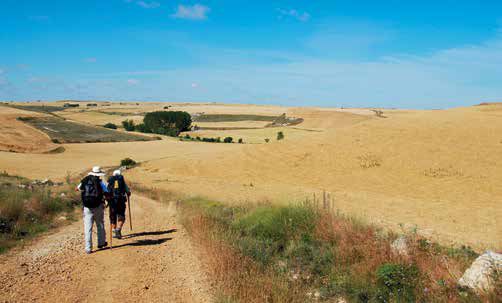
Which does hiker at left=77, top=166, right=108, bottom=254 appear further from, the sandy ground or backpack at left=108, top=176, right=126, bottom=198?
the sandy ground

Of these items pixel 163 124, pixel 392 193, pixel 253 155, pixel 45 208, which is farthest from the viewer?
pixel 163 124

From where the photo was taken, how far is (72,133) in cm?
6956

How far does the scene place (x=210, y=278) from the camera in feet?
23.6

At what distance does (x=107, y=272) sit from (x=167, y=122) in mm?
97675

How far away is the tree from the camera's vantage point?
332ft

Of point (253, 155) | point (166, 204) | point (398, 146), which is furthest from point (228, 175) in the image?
point (166, 204)

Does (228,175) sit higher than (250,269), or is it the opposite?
(250,269)

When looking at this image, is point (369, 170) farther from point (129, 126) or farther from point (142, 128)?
point (129, 126)

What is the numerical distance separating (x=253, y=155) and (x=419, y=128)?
56.2 ft

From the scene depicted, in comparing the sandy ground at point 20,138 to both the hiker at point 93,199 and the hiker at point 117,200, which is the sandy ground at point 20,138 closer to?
the hiker at point 117,200

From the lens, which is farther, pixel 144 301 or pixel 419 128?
pixel 419 128

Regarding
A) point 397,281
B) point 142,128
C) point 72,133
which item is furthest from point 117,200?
point 142,128

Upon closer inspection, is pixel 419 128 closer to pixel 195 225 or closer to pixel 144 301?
pixel 195 225

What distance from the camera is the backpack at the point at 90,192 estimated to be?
9477 mm
